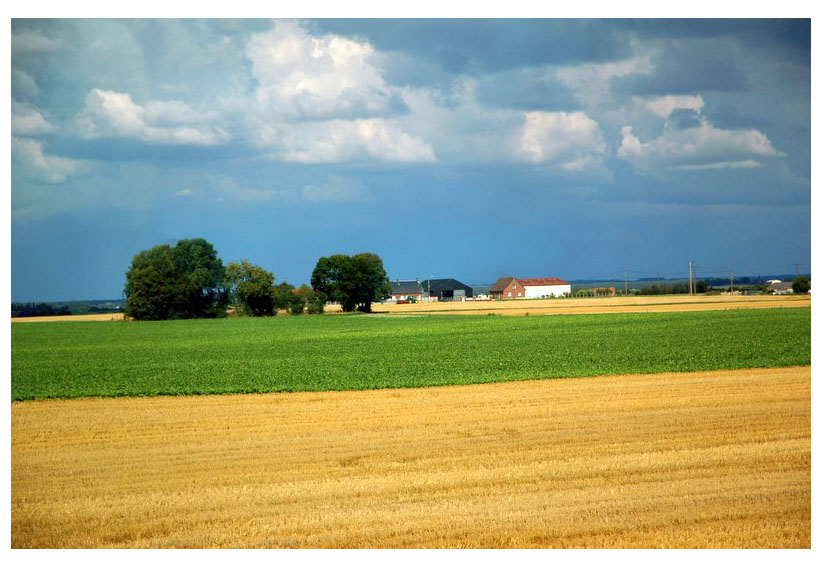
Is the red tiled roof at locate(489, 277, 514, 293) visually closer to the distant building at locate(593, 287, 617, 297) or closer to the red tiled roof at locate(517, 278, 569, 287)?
the red tiled roof at locate(517, 278, 569, 287)

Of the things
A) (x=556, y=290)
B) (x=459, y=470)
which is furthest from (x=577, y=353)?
(x=556, y=290)

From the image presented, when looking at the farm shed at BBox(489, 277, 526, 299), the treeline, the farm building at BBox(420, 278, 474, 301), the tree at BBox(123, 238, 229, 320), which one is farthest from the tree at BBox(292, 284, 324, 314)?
the farm shed at BBox(489, 277, 526, 299)

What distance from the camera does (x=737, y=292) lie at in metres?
51.3

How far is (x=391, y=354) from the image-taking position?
66.3 ft

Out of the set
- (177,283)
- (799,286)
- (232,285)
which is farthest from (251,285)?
(799,286)

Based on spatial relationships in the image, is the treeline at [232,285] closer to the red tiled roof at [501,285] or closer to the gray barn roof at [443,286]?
the gray barn roof at [443,286]

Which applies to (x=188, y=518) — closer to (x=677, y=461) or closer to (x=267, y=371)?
(x=677, y=461)

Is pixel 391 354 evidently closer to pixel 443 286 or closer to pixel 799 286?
pixel 799 286

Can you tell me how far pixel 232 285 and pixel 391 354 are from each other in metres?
30.0

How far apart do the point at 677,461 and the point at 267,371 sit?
10.2 m

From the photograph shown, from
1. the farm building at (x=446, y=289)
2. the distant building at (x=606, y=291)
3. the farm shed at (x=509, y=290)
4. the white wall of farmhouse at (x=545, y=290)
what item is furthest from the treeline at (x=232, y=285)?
the farm shed at (x=509, y=290)

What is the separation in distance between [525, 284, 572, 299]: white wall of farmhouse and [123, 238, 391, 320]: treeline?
37033 millimetres

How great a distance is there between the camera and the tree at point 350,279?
49.2 m
